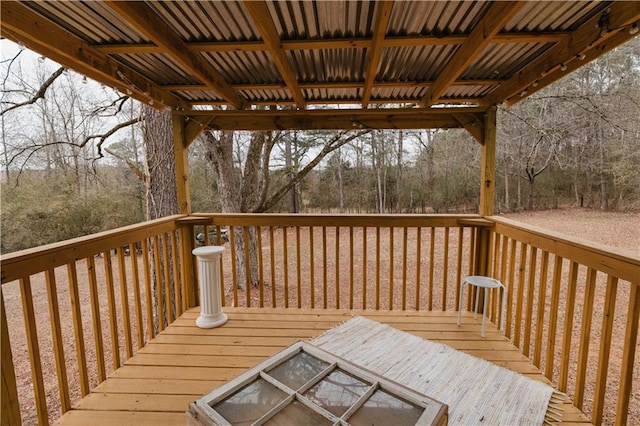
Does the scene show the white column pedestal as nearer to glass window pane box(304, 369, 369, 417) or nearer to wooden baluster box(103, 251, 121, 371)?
wooden baluster box(103, 251, 121, 371)

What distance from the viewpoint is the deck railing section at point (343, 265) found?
3195 mm

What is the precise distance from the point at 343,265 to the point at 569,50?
21.5ft

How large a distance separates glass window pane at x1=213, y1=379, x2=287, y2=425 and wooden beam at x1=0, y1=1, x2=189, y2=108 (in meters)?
2.12

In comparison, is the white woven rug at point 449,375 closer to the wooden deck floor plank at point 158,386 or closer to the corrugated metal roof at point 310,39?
the wooden deck floor plank at point 158,386

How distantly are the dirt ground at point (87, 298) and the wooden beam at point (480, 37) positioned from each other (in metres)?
1.40

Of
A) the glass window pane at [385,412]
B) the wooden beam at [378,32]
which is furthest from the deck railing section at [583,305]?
the wooden beam at [378,32]

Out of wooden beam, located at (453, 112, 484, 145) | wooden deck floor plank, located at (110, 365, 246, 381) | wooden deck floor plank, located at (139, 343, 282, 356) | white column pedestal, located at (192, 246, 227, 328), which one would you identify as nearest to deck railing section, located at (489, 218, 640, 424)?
wooden beam, located at (453, 112, 484, 145)

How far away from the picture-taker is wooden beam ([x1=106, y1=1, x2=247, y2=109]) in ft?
4.95

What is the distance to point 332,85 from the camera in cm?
277

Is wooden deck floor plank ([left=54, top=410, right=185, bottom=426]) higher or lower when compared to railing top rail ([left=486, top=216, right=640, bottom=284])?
lower

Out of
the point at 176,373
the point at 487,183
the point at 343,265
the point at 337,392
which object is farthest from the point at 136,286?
the point at 343,265

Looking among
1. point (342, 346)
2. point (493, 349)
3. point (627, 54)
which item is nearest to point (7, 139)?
point (342, 346)

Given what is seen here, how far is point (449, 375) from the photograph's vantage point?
2131 mm

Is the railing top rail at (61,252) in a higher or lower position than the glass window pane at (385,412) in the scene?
higher
